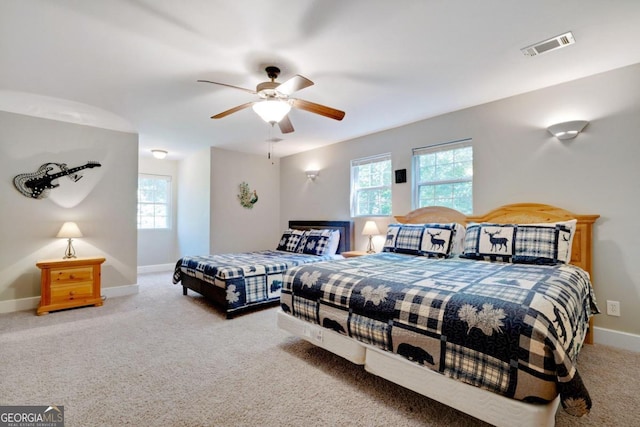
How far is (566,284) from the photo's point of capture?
1.91 m

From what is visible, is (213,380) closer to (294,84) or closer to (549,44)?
(294,84)

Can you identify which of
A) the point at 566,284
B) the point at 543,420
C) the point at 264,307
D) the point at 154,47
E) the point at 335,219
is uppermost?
the point at 154,47

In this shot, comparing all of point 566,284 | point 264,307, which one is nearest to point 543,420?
point 566,284

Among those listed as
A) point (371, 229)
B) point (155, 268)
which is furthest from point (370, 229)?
point (155, 268)

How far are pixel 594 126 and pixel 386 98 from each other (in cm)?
198

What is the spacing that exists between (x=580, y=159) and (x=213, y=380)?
376 centimetres

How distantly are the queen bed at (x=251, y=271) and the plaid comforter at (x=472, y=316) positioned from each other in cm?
111

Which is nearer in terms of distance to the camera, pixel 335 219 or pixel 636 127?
pixel 636 127

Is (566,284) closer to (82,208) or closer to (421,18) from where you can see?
(421,18)

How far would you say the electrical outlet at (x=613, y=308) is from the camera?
104 inches

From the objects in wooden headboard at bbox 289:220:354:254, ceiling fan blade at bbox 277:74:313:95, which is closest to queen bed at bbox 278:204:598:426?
ceiling fan blade at bbox 277:74:313:95

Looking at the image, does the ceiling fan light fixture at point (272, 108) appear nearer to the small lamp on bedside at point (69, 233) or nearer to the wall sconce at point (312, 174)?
the wall sconce at point (312, 174)

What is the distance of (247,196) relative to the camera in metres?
5.86
